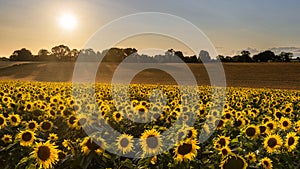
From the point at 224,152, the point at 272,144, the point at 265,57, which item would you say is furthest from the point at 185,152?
the point at 265,57

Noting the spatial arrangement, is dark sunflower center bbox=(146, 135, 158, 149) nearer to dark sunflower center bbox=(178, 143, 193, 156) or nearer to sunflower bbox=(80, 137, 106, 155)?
dark sunflower center bbox=(178, 143, 193, 156)

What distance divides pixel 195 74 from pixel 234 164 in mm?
52568

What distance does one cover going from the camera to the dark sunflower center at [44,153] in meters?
3.88

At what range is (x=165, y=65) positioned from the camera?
2687 inches

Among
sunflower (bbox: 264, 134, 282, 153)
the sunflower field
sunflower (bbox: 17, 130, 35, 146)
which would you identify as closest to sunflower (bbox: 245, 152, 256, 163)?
the sunflower field

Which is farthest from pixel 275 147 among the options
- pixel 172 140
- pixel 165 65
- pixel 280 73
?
pixel 165 65

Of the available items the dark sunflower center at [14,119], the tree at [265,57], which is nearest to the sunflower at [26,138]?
the dark sunflower center at [14,119]

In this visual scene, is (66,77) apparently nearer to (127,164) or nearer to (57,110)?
(57,110)

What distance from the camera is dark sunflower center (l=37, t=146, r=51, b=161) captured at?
3.88 m

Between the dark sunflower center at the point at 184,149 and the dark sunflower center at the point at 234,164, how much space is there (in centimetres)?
64

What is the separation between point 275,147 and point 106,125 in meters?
2.97

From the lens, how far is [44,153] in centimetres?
389

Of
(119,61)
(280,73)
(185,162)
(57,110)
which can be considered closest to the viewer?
(185,162)

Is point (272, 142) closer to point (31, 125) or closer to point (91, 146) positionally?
point (91, 146)
